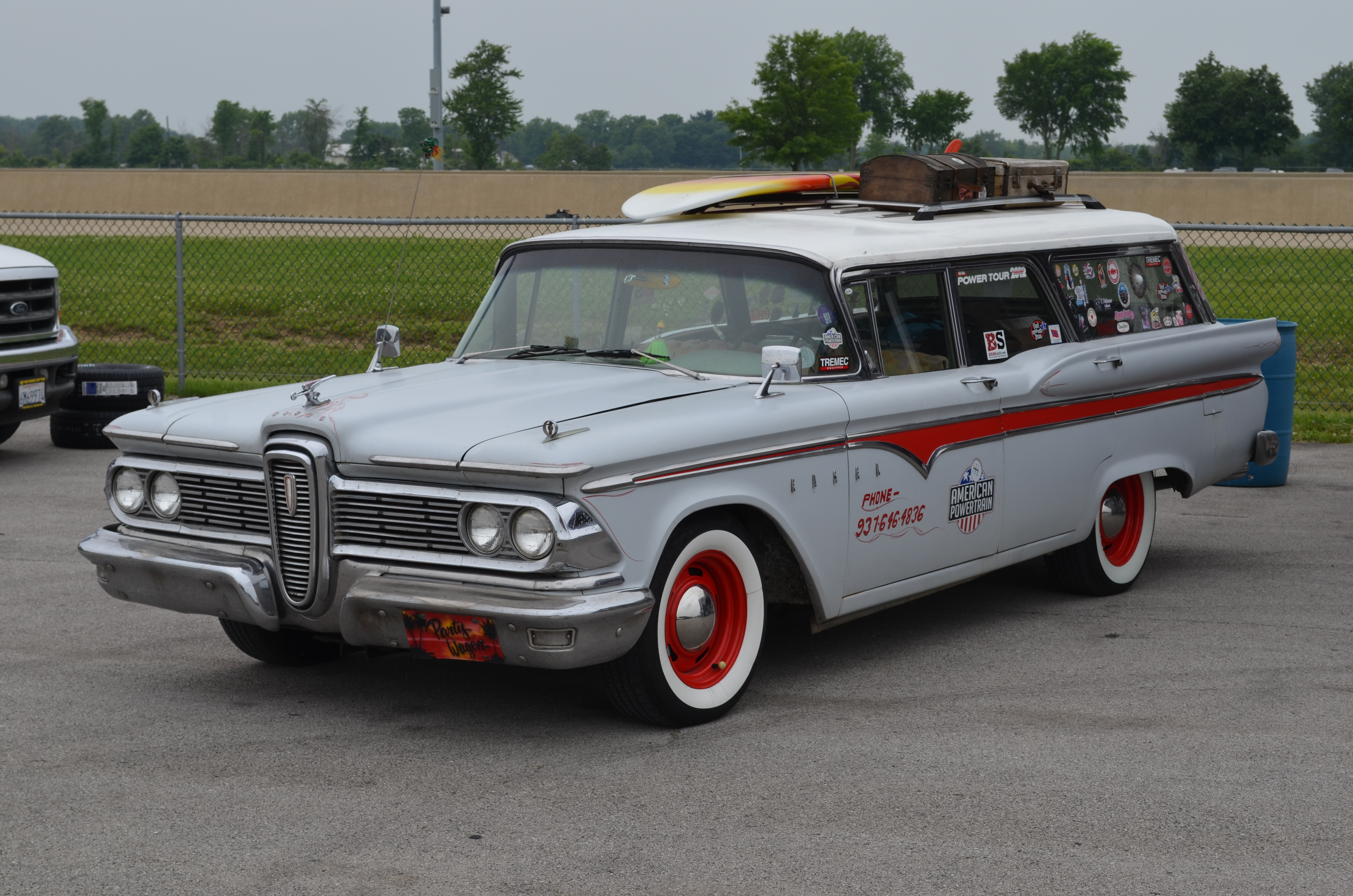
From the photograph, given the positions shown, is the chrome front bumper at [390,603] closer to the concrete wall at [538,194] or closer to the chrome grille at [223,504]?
the chrome grille at [223,504]

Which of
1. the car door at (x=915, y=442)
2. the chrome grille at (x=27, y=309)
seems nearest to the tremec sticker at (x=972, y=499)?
the car door at (x=915, y=442)

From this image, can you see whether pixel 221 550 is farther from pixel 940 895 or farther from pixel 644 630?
pixel 940 895

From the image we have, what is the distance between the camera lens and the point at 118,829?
12.9 feet

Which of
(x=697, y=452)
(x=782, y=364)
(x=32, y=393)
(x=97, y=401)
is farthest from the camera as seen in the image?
(x=97, y=401)

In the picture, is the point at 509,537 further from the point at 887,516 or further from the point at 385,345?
the point at 385,345

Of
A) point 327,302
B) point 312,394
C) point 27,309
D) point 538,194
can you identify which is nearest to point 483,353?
point 312,394

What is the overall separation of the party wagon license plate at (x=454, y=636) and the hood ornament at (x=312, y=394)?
32.5 inches

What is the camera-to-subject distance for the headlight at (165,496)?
498cm

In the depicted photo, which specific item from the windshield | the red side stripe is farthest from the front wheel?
the windshield

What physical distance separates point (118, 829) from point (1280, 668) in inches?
162

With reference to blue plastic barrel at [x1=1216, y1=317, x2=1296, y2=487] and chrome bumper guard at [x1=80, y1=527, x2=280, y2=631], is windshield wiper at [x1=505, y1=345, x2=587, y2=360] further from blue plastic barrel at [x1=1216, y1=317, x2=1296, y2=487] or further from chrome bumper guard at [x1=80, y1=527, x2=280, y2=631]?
blue plastic barrel at [x1=1216, y1=317, x2=1296, y2=487]

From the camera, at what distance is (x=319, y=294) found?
18.2m

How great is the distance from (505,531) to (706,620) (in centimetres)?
84

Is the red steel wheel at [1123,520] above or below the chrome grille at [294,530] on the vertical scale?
below
